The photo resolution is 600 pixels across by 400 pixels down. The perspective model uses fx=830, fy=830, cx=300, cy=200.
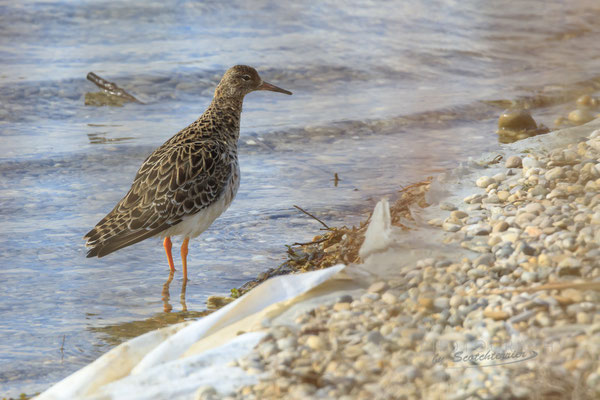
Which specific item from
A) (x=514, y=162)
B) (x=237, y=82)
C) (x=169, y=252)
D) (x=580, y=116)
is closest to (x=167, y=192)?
(x=169, y=252)

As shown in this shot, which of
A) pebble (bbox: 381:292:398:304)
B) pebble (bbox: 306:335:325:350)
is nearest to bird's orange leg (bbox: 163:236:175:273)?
pebble (bbox: 381:292:398:304)

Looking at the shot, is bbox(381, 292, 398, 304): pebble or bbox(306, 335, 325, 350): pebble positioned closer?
bbox(306, 335, 325, 350): pebble

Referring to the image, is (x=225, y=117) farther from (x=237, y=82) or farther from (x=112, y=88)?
(x=112, y=88)

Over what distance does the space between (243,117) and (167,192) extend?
15.8ft

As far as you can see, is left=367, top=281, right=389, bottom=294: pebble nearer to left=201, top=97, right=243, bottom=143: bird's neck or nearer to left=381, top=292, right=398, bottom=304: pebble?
left=381, top=292, right=398, bottom=304: pebble

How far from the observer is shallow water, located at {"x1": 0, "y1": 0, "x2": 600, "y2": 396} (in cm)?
605

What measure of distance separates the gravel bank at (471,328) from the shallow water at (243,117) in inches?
69.8

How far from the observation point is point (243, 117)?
11008 millimetres

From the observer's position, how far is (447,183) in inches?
218

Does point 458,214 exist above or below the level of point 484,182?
below

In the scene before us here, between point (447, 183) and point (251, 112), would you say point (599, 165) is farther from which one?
point (251, 112)

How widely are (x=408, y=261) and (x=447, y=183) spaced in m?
1.31

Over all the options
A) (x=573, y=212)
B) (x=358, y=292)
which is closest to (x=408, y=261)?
(x=358, y=292)

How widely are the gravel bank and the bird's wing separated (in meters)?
2.34
